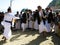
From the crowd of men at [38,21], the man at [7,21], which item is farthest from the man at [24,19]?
the man at [7,21]

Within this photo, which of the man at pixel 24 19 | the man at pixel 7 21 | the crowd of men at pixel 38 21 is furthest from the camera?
the man at pixel 24 19

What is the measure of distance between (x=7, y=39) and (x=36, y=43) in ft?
5.88

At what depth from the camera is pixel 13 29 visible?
54.5ft

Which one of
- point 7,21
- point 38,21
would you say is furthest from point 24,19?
point 7,21

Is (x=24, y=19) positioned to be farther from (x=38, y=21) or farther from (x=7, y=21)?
(x=7, y=21)

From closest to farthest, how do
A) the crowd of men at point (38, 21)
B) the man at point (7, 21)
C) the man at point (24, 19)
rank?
the man at point (7, 21)
the crowd of men at point (38, 21)
the man at point (24, 19)

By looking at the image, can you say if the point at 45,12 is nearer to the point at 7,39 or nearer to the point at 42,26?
the point at 42,26

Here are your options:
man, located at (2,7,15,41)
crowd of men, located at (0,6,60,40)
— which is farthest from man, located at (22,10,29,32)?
man, located at (2,7,15,41)

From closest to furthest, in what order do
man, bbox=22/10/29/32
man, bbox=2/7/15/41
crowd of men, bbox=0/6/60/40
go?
1. man, bbox=2/7/15/41
2. crowd of men, bbox=0/6/60/40
3. man, bbox=22/10/29/32

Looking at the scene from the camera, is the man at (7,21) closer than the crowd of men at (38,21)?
Yes

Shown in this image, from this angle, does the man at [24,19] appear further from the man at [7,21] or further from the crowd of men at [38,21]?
the man at [7,21]

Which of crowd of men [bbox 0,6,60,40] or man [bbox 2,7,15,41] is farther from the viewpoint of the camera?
crowd of men [bbox 0,6,60,40]

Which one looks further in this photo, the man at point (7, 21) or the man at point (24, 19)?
the man at point (24, 19)

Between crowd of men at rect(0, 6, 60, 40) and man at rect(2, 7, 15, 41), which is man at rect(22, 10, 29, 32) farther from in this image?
man at rect(2, 7, 15, 41)
